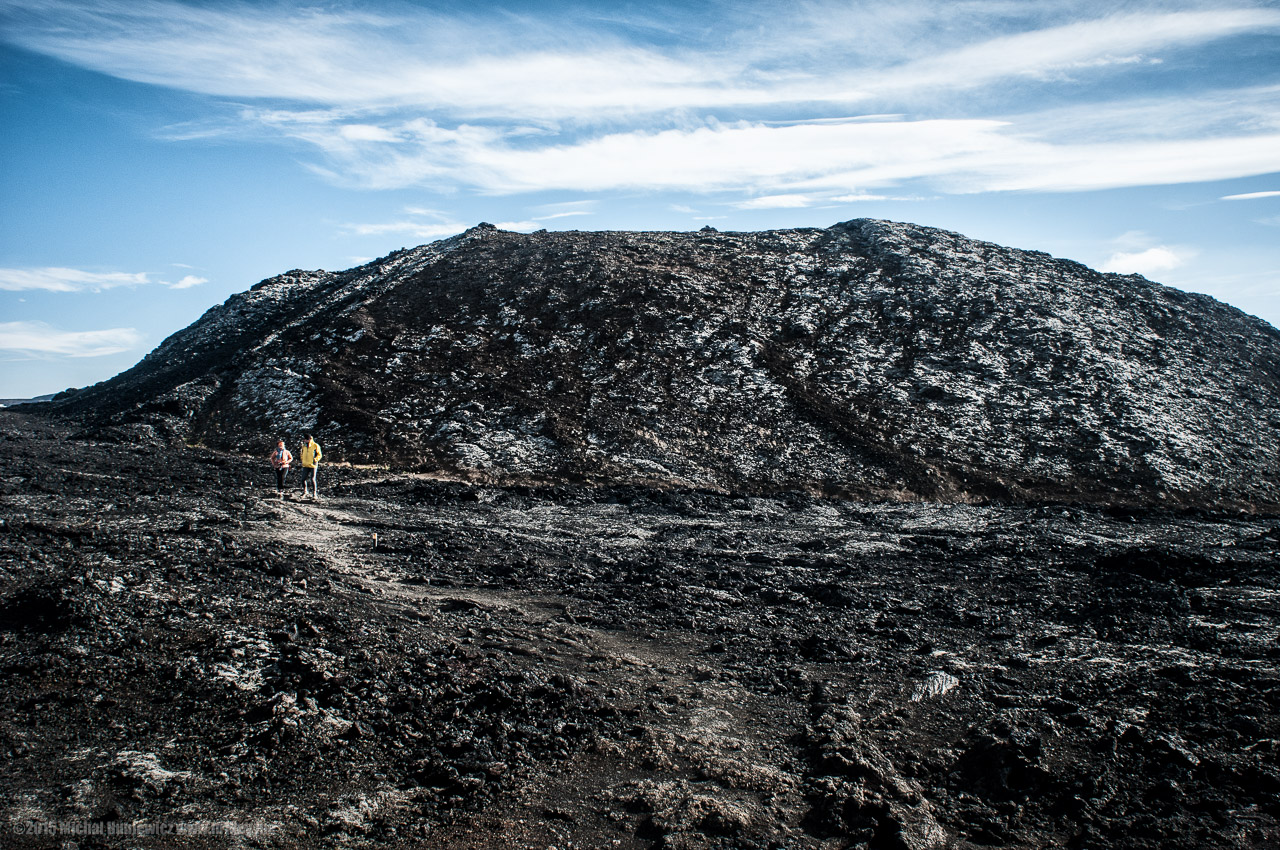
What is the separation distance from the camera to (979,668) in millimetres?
8266

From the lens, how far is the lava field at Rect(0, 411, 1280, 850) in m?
5.37

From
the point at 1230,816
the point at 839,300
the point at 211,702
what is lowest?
the point at 1230,816

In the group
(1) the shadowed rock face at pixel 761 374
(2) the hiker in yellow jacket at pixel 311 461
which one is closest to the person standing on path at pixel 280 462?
(2) the hiker in yellow jacket at pixel 311 461

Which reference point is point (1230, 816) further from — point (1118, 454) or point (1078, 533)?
point (1118, 454)

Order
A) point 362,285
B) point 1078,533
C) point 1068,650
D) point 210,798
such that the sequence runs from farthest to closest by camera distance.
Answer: point 362,285 → point 1078,533 → point 1068,650 → point 210,798

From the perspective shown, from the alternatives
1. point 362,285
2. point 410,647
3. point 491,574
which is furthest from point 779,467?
point 362,285

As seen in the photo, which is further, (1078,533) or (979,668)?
(1078,533)

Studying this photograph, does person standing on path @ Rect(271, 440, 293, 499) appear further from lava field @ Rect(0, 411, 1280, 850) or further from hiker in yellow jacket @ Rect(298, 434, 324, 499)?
lava field @ Rect(0, 411, 1280, 850)

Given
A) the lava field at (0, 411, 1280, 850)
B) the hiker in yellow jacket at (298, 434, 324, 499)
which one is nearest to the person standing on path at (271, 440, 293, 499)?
the hiker in yellow jacket at (298, 434, 324, 499)

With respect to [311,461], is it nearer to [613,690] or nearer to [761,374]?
[613,690]

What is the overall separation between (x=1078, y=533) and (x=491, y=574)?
1322 centimetres

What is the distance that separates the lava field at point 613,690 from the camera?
5.37 metres

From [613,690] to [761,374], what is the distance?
67.2ft

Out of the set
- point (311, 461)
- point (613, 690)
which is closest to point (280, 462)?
point (311, 461)
